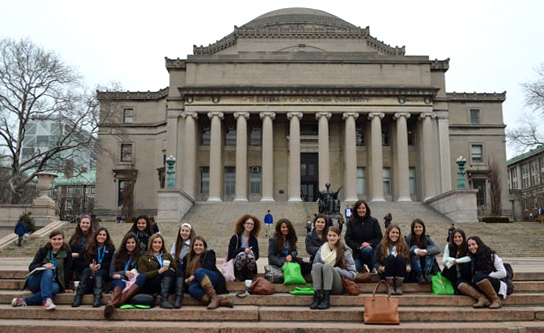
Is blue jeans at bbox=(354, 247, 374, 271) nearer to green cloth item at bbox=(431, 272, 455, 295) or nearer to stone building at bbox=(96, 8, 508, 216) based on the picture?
green cloth item at bbox=(431, 272, 455, 295)

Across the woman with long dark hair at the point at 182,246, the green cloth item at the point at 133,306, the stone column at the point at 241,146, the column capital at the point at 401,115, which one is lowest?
the green cloth item at the point at 133,306

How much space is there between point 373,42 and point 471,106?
1163cm

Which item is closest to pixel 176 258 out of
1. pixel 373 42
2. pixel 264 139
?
pixel 264 139

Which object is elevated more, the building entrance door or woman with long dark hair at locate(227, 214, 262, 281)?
the building entrance door

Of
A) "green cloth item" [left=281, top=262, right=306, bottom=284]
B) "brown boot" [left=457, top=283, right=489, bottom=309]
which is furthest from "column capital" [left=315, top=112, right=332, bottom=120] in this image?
"brown boot" [left=457, top=283, right=489, bottom=309]

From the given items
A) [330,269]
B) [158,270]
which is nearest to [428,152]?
[330,269]

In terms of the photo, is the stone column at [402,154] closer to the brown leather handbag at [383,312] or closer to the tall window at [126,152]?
the tall window at [126,152]

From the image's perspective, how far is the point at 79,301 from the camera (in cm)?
901

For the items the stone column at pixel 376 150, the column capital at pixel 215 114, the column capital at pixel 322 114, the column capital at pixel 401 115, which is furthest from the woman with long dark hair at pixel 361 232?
the column capital at pixel 401 115

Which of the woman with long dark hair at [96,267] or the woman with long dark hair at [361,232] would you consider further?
the woman with long dark hair at [361,232]

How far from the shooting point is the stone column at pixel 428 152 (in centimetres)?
4044

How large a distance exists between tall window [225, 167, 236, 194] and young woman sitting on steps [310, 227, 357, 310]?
109 feet

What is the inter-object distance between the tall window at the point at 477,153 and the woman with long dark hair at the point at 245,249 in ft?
140

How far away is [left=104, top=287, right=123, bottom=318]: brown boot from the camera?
330 inches
